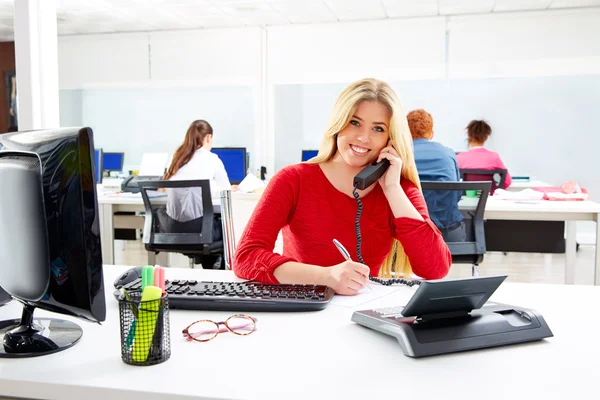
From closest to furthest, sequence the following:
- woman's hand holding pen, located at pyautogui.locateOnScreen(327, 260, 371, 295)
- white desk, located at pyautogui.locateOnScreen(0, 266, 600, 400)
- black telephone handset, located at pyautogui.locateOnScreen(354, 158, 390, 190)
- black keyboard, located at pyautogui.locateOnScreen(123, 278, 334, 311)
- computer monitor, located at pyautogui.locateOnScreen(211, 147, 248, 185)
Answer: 1. white desk, located at pyautogui.locateOnScreen(0, 266, 600, 400)
2. black keyboard, located at pyautogui.locateOnScreen(123, 278, 334, 311)
3. woman's hand holding pen, located at pyautogui.locateOnScreen(327, 260, 371, 295)
4. black telephone handset, located at pyautogui.locateOnScreen(354, 158, 390, 190)
5. computer monitor, located at pyautogui.locateOnScreen(211, 147, 248, 185)

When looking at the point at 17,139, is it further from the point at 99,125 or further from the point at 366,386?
the point at 99,125

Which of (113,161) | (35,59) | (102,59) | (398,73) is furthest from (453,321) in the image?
(102,59)

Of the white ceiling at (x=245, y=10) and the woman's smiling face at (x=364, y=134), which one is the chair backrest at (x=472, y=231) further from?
the white ceiling at (x=245, y=10)

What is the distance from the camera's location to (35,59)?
2.11 metres

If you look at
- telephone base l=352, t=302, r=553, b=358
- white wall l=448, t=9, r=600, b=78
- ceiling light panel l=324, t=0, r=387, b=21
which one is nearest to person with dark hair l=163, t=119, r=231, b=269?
telephone base l=352, t=302, r=553, b=358

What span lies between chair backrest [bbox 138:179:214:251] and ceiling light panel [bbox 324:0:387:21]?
11.5ft

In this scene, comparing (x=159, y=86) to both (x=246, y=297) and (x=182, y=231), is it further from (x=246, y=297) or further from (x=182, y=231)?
(x=246, y=297)

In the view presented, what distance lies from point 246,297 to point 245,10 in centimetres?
591

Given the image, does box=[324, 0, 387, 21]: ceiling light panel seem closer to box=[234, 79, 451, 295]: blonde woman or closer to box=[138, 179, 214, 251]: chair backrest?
box=[138, 179, 214, 251]: chair backrest

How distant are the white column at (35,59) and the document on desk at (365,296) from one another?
4.73 ft

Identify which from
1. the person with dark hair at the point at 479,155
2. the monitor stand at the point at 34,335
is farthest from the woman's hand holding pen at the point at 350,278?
the person with dark hair at the point at 479,155

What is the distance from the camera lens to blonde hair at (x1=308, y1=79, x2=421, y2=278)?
5.67ft

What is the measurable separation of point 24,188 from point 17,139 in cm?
13

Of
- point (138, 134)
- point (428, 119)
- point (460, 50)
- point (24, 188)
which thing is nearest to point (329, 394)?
point (24, 188)
